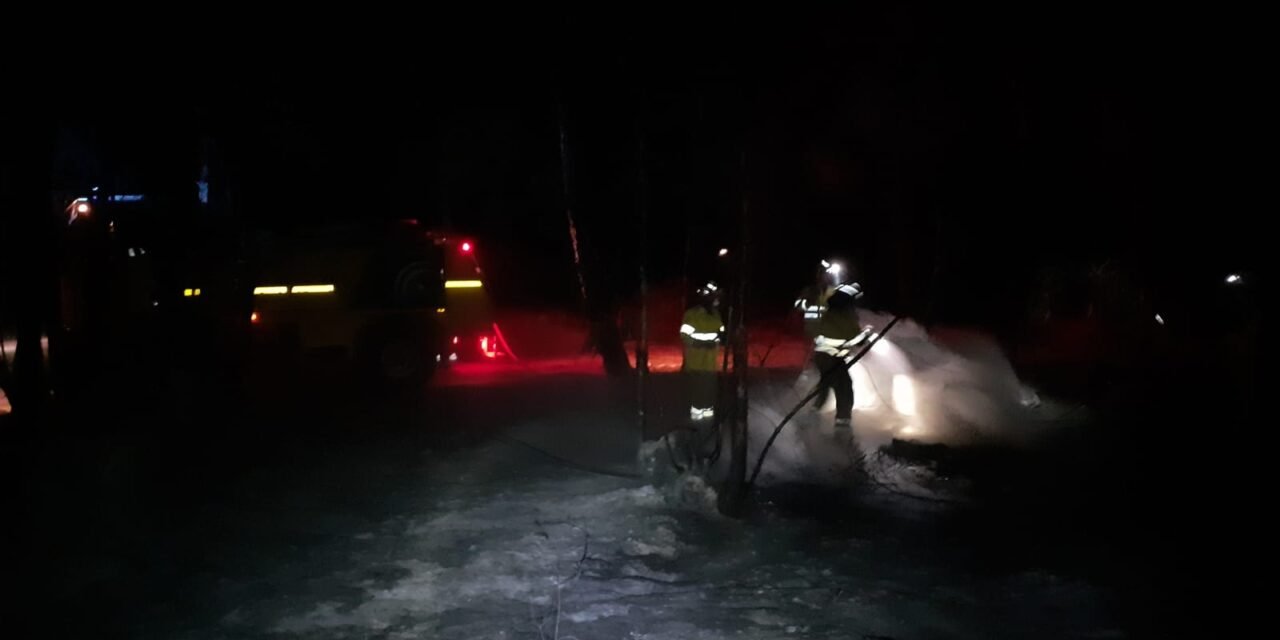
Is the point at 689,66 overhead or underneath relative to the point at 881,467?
overhead

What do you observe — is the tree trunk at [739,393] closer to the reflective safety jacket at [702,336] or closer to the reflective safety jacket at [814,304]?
the reflective safety jacket at [702,336]

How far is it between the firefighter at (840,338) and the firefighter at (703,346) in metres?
1.03

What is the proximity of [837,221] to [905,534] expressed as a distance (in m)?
29.1

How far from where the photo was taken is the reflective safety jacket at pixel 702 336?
37.4 ft

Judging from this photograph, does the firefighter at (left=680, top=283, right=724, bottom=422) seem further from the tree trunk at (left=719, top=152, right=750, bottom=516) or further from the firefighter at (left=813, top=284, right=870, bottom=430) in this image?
the tree trunk at (left=719, top=152, right=750, bottom=516)

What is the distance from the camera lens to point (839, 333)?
11562 millimetres

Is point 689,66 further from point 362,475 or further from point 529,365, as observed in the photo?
point 529,365

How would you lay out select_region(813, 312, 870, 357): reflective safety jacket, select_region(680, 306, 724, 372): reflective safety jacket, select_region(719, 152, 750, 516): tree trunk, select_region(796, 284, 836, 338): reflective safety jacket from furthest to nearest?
select_region(796, 284, 836, 338): reflective safety jacket, select_region(813, 312, 870, 357): reflective safety jacket, select_region(680, 306, 724, 372): reflective safety jacket, select_region(719, 152, 750, 516): tree trunk

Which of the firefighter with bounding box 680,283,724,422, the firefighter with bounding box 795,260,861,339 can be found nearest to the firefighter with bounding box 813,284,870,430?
the firefighter with bounding box 795,260,861,339

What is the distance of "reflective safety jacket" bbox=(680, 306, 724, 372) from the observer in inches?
449

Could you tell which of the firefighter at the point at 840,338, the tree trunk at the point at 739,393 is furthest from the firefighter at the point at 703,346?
the tree trunk at the point at 739,393

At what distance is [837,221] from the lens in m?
36.3

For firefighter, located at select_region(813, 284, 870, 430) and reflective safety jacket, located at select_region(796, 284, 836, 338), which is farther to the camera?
reflective safety jacket, located at select_region(796, 284, 836, 338)

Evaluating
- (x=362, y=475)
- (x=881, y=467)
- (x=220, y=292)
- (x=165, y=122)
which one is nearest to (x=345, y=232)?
(x=220, y=292)
